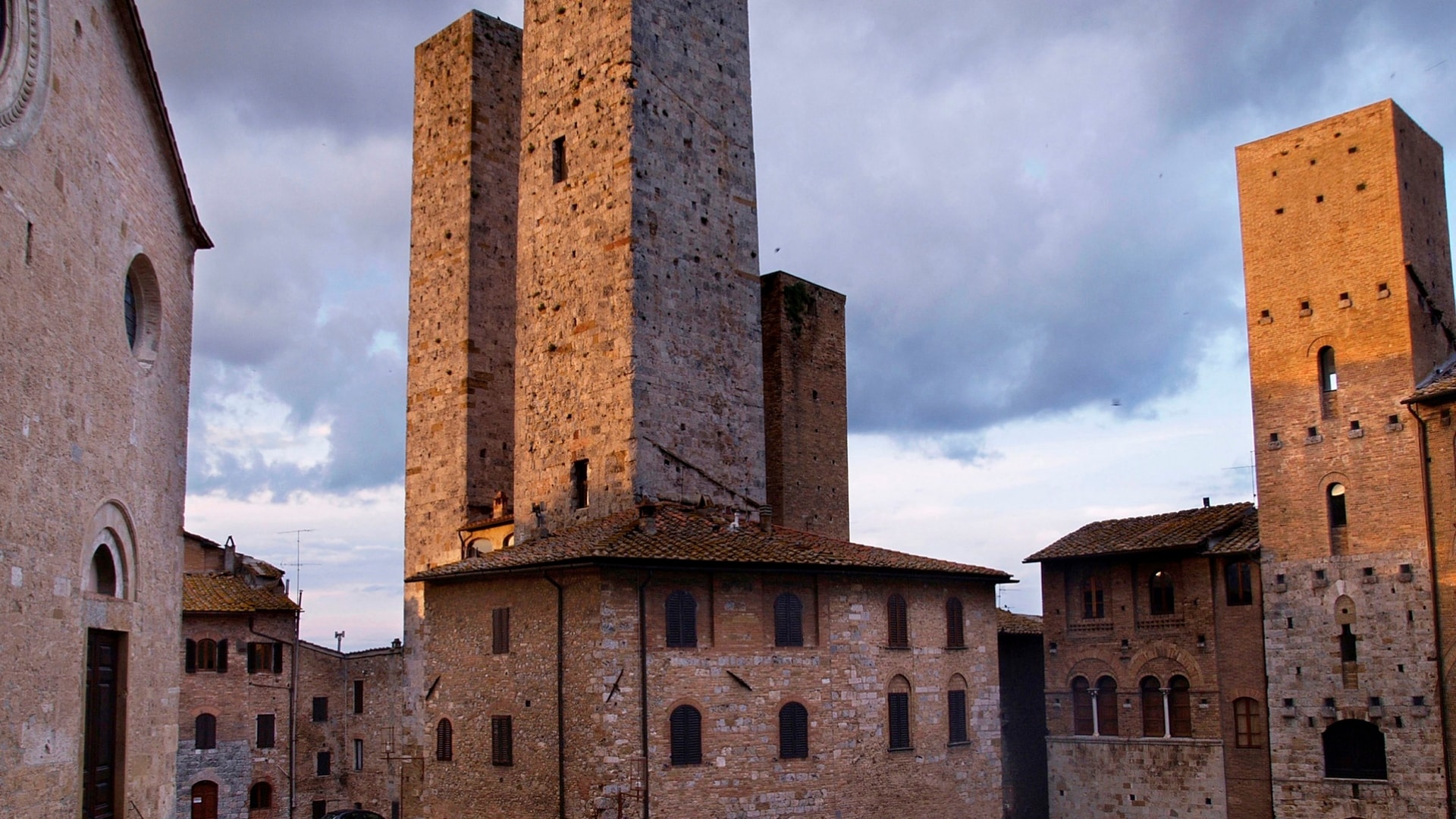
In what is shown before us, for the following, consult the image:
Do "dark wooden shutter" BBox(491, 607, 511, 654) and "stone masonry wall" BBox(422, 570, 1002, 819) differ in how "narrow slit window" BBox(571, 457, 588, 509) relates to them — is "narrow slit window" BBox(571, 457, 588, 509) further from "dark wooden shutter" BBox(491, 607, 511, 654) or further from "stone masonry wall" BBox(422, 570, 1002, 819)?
"dark wooden shutter" BBox(491, 607, 511, 654)

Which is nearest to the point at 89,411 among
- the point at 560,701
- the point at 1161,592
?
the point at 560,701

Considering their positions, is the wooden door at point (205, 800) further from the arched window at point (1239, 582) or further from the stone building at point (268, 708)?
the arched window at point (1239, 582)

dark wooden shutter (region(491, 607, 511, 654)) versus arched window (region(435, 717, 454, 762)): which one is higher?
dark wooden shutter (region(491, 607, 511, 654))

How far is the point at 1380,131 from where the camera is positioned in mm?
26641

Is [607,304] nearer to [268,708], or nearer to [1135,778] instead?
[1135,778]

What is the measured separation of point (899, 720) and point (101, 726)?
14713mm

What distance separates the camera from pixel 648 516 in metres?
23.9

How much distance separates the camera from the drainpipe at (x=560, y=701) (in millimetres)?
22188

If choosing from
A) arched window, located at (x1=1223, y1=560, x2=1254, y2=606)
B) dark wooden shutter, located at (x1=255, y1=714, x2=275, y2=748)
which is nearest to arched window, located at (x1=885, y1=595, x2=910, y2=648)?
arched window, located at (x1=1223, y1=560, x2=1254, y2=606)

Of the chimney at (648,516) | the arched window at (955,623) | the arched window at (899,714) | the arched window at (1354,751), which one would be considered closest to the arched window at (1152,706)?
the arched window at (1354,751)

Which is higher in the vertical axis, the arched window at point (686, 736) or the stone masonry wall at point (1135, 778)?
the arched window at point (686, 736)

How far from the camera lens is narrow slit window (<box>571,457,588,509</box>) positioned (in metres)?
26.7

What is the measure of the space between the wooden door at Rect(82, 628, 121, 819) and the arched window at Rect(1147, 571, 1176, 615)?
22018 mm

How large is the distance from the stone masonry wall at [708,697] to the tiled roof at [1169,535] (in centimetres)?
544
